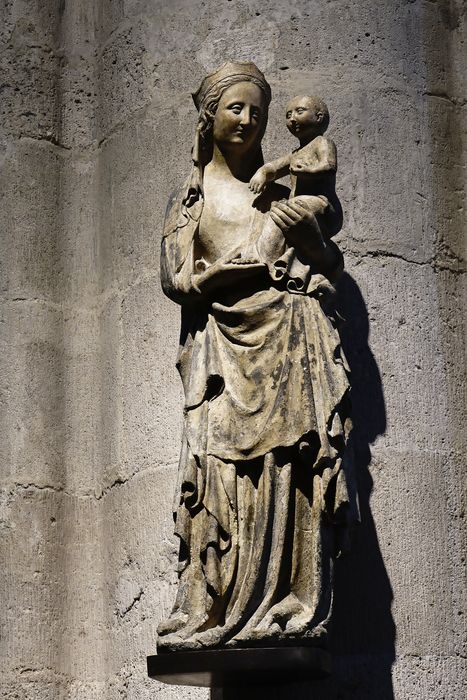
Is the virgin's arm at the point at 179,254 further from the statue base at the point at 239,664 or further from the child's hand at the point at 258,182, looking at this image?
→ the statue base at the point at 239,664

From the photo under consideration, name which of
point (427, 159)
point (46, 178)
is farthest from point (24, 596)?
point (427, 159)

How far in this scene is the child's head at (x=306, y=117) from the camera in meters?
5.23

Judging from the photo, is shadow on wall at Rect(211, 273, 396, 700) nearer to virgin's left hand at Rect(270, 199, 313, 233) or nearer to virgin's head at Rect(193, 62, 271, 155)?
virgin's left hand at Rect(270, 199, 313, 233)

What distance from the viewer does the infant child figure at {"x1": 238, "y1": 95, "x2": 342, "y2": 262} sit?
5074mm

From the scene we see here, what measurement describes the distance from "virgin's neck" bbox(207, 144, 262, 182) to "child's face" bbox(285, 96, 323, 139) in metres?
0.17

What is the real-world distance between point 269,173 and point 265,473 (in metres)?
0.96

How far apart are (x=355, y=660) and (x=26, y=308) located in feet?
5.73

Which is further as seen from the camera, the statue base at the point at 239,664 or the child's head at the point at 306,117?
the child's head at the point at 306,117

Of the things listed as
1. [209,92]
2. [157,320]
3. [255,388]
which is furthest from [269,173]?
[157,320]

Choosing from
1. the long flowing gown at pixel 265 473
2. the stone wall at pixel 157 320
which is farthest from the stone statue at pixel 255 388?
the stone wall at pixel 157 320

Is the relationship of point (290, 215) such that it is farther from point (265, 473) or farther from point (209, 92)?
point (265, 473)

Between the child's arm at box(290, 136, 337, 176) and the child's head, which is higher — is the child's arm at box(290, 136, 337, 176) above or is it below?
below

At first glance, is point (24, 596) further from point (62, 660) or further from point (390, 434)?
point (390, 434)

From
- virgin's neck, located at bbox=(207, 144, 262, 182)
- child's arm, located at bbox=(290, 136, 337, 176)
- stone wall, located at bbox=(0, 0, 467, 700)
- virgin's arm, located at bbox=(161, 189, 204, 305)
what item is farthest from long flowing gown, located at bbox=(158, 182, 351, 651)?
stone wall, located at bbox=(0, 0, 467, 700)
